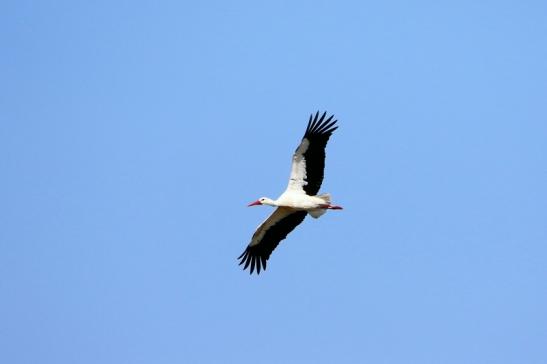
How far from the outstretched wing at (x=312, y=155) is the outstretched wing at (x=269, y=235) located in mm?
950

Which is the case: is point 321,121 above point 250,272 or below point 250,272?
above

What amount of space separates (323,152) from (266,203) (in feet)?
5.83

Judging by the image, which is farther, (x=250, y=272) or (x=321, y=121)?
(x=250, y=272)

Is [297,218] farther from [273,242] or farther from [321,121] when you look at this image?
[321,121]

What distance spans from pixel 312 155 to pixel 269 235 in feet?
7.55

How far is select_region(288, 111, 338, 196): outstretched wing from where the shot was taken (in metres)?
22.8

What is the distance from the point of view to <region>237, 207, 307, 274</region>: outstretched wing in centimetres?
2394

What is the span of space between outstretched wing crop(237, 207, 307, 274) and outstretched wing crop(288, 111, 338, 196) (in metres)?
0.95

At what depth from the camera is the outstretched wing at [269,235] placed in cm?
2394

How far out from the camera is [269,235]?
24297 millimetres

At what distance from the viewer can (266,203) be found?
939 inches

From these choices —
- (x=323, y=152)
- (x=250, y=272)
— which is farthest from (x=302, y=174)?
(x=250, y=272)

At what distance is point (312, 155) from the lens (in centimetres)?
2286

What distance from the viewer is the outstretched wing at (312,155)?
22.8m
